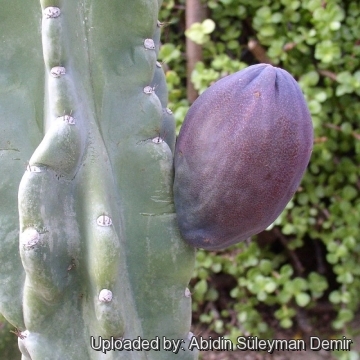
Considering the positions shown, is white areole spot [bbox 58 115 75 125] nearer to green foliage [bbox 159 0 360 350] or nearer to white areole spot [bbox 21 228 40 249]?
white areole spot [bbox 21 228 40 249]

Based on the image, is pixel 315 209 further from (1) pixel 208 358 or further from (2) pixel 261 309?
(1) pixel 208 358

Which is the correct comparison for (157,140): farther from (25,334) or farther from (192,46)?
(192,46)

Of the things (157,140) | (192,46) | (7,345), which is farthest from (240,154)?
(192,46)

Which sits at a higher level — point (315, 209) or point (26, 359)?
point (26, 359)

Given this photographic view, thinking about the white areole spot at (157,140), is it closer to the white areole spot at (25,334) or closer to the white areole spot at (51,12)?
the white areole spot at (51,12)

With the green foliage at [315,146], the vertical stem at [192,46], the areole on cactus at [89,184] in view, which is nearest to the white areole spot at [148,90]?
the areole on cactus at [89,184]

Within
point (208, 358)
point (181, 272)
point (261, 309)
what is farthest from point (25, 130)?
point (261, 309)
